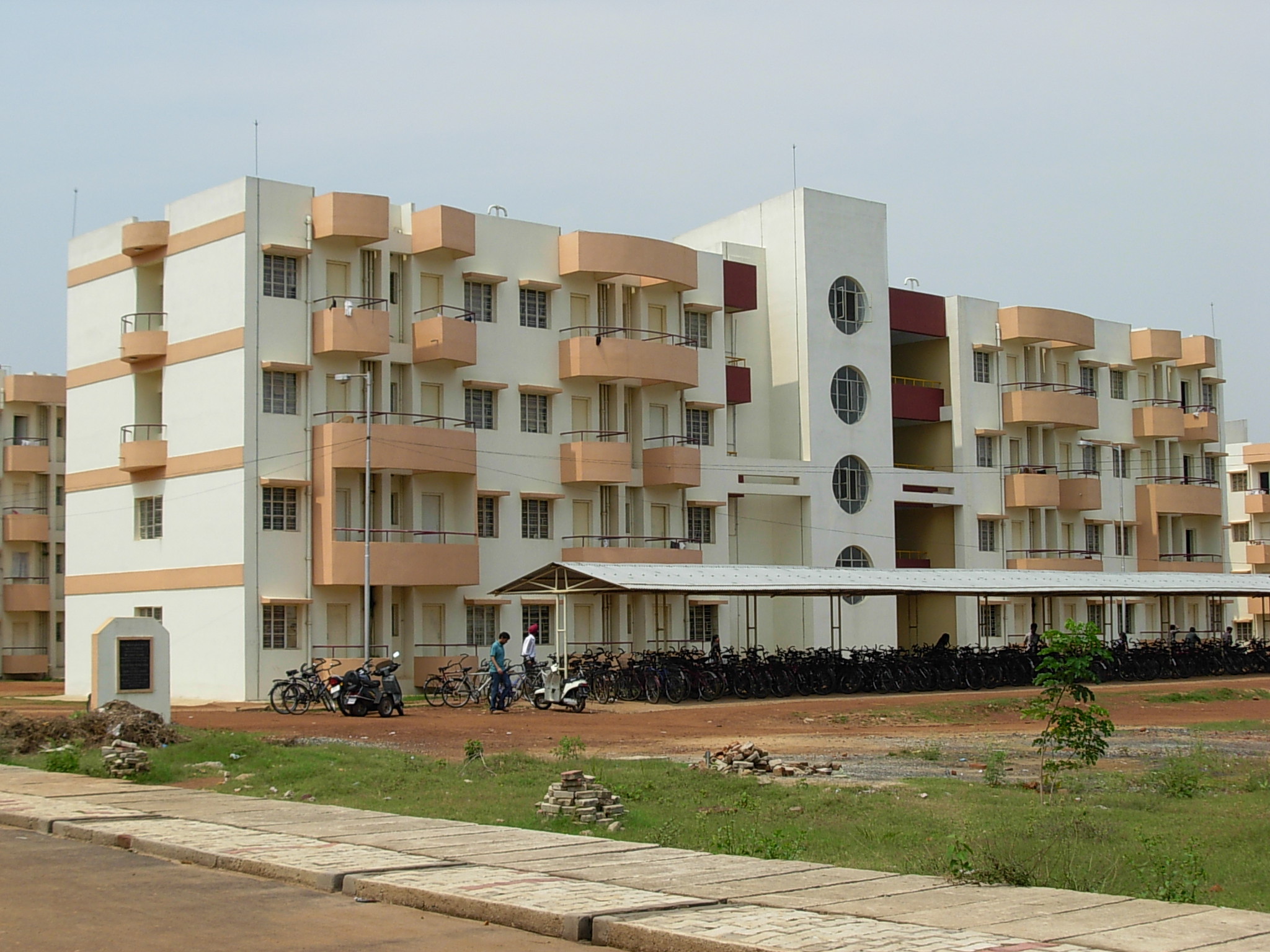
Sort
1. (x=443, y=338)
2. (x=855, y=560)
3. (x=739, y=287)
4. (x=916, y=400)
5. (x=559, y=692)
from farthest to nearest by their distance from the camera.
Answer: (x=916, y=400) → (x=855, y=560) → (x=739, y=287) → (x=443, y=338) → (x=559, y=692)

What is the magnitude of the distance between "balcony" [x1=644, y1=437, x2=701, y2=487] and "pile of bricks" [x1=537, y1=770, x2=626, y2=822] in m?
32.6

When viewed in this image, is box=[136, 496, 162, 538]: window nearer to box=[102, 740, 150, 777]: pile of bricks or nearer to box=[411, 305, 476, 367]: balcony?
box=[411, 305, 476, 367]: balcony

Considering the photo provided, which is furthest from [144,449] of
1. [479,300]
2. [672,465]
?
[672,465]

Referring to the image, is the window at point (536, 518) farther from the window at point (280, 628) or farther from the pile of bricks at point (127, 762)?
the pile of bricks at point (127, 762)

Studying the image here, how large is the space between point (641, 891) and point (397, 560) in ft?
101

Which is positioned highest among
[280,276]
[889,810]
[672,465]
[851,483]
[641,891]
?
[280,276]

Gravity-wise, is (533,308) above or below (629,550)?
above

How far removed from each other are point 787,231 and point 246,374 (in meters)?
21.4

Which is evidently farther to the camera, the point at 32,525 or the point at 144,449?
the point at 32,525

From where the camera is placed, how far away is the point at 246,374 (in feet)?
127

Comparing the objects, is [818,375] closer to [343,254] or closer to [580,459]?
[580,459]

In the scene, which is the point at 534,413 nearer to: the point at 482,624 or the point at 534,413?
the point at 534,413

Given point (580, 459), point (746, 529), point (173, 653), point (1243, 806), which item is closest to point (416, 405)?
point (580, 459)

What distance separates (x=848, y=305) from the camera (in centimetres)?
5312
